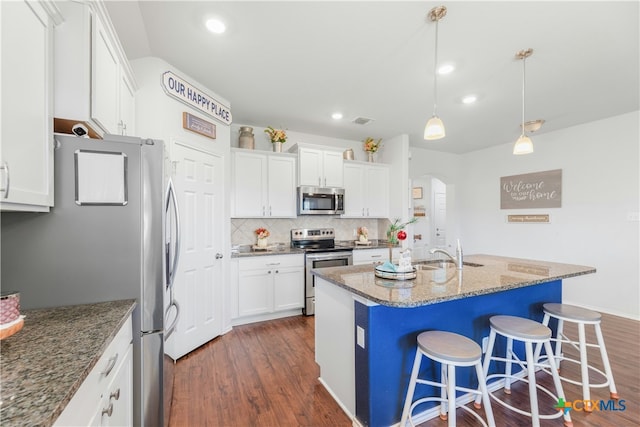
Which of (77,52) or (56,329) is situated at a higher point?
(77,52)

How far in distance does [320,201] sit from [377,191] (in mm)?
1133

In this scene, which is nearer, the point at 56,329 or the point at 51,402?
the point at 51,402

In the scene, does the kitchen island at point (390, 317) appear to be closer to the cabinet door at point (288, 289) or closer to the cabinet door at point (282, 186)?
the cabinet door at point (288, 289)

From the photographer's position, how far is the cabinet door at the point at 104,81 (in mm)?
1455

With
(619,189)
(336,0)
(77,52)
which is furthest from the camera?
(619,189)

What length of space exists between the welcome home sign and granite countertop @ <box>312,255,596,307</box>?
2043 millimetres

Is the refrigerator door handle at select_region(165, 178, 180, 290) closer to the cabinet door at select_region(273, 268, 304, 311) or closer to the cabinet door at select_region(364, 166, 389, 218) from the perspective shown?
the cabinet door at select_region(273, 268, 304, 311)

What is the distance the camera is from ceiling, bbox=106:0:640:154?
1.79 meters

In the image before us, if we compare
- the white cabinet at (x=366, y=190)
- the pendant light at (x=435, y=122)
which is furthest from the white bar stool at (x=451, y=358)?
the white cabinet at (x=366, y=190)

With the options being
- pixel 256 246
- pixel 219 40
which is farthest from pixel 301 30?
pixel 256 246

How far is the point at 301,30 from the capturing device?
1.97 meters

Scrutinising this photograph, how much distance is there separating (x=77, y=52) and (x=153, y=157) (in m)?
0.61

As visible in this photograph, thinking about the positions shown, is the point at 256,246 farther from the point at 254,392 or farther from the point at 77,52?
the point at 77,52

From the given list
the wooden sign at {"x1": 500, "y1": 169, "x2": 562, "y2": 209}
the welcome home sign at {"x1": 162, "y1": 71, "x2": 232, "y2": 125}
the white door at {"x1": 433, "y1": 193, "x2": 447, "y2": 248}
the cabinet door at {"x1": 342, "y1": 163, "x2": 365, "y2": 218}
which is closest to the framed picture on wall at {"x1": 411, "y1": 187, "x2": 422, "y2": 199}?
the white door at {"x1": 433, "y1": 193, "x2": 447, "y2": 248}
